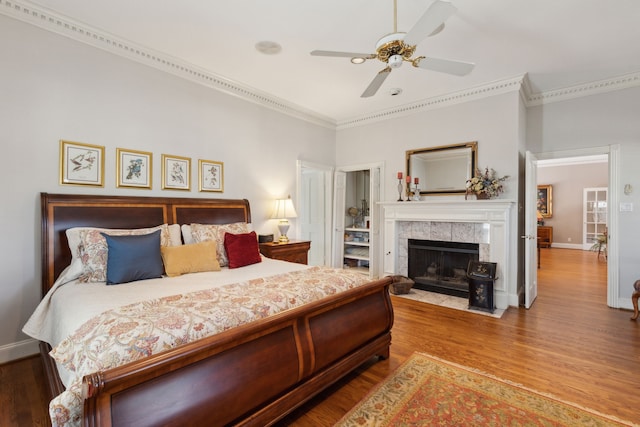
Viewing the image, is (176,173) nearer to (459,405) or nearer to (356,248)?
(459,405)

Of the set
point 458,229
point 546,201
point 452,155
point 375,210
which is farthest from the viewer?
point 546,201

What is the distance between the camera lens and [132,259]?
8.03 feet

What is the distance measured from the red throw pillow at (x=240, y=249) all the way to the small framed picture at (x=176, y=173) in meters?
0.92

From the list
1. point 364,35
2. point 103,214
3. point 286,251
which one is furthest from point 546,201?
point 103,214

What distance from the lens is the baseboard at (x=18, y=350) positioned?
2.50 metres

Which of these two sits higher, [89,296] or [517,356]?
[89,296]

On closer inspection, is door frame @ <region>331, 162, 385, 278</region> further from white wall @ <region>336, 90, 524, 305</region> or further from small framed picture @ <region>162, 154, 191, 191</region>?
small framed picture @ <region>162, 154, 191, 191</region>

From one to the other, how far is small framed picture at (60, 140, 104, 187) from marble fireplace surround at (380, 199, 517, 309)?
3.83 m

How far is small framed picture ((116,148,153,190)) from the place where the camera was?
10.2 ft

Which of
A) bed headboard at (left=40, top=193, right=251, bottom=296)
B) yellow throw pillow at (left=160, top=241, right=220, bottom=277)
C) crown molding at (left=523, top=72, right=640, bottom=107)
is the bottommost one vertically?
yellow throw pillow at (left=160, top=241, right=220, bottom=277)

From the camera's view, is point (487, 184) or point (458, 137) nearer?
point (487, 184)

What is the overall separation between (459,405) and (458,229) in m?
2.84

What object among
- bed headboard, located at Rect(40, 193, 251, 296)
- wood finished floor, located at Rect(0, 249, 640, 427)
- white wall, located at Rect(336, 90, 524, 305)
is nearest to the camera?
wood finished floor, located at Rect(0, 249, 640, 427)

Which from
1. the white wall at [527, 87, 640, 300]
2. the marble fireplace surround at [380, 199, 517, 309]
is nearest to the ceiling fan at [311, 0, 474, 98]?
the marble fireplace surround at [380, 199, 517, 309]
